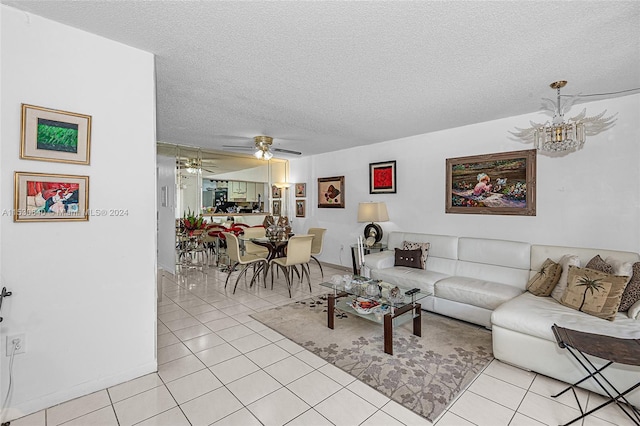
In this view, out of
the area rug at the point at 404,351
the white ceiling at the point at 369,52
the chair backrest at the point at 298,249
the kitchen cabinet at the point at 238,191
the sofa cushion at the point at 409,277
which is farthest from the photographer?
the kitchen cabinet at the point at 238,191

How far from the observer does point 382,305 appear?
9.90 ft

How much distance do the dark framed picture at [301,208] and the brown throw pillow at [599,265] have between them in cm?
522

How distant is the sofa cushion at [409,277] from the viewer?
3.57 meters

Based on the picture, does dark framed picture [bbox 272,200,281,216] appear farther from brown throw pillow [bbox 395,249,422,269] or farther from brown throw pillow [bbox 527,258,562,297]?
brown throw pillow [bbox 527,258,562,297]

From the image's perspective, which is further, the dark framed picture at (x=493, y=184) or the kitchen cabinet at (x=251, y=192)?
Result: the kitchen cabinet at (x=251, y=192)

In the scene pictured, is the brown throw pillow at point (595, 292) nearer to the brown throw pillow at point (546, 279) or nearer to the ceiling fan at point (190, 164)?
the brown throw pillow at point (546, 279)

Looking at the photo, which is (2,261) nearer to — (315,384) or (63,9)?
(63,9)

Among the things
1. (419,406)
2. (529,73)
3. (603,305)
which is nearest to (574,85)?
(529,73)

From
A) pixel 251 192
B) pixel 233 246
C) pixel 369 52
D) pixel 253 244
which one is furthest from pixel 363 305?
pixel 251 192

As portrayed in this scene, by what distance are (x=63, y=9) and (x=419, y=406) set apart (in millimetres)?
3377

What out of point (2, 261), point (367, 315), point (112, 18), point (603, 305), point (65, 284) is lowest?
point (367, 315)

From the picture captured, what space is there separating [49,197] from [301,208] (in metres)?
5.41

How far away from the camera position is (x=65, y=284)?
195 cm

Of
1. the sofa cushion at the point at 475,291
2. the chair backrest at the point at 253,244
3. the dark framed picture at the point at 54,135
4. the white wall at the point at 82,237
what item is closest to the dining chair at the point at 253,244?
the chair backrest at the point at 253,244
